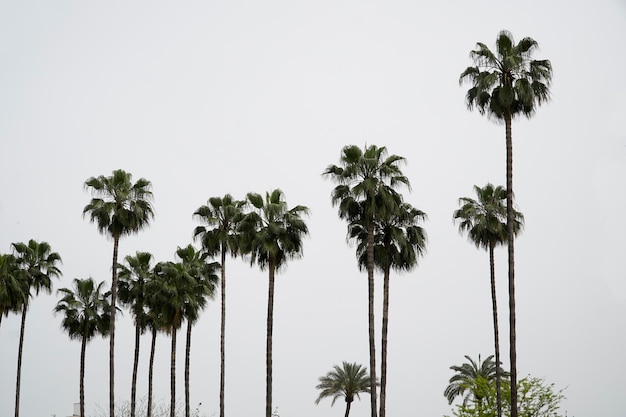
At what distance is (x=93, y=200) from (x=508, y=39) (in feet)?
101

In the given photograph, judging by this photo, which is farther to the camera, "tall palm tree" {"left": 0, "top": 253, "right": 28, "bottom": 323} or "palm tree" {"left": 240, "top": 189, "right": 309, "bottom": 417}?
"tall palm tree" {"left": 0, "top": 253, "right": 28, "bottom": 323}

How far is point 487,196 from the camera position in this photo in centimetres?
6053

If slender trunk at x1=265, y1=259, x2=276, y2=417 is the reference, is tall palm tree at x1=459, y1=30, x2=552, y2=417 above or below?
above

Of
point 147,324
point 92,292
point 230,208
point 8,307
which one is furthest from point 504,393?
point 8,307

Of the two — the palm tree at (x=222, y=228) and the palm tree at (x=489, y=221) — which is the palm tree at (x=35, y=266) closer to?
the palm tree at (x=222, y=228)

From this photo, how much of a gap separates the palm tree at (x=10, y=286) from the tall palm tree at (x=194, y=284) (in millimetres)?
12967

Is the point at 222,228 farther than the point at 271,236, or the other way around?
the point at 222,228

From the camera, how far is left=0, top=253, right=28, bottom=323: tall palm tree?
61.8 meters

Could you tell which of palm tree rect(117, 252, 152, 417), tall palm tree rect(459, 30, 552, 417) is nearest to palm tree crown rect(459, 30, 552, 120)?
tall palm tree rect(459, 30, 552, 417)

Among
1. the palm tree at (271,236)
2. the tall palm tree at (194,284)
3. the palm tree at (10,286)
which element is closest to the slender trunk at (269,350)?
the palm tree at (271,236)

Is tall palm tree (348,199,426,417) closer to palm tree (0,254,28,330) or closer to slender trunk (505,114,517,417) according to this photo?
slender trunk (505,114,517,417)

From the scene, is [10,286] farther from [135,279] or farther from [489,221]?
[489,221]

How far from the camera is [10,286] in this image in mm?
62062

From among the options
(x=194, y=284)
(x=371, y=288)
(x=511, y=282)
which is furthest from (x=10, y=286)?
(x=511, y=282)
